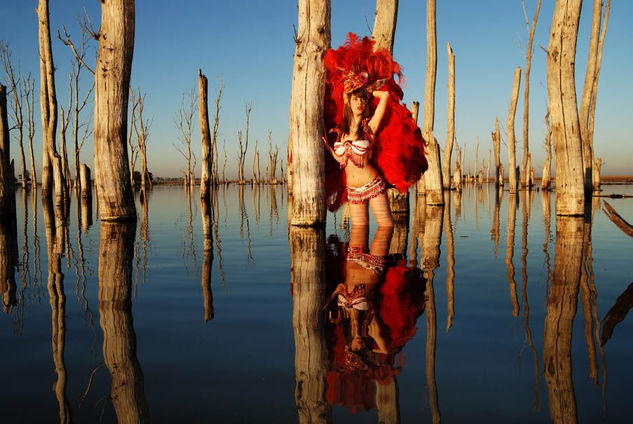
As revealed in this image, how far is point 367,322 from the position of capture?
75.5 inches

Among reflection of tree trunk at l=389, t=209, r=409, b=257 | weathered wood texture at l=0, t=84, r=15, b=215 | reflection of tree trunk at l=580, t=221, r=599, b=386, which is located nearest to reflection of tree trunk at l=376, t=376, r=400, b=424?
reflection of tree trunk at l=580, t=221, r=599, b=386

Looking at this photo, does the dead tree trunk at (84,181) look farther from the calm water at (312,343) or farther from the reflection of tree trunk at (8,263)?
the calm water at (312,343)

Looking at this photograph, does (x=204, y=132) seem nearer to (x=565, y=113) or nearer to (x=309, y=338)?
(x=565, y=113)

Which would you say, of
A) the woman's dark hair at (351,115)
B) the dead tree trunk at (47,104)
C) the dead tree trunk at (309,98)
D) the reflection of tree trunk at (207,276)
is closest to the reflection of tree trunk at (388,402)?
the reflection of tree trunk at (207,276)

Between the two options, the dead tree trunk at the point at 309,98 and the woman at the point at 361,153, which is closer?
the woman at the point at 361,153

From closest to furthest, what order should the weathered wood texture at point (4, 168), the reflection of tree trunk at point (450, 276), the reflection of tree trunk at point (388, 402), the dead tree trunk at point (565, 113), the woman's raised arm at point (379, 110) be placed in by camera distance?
the reflection of tree trunk at point (388, 402), the reflection of tree trunk at point (450, 276), the woman's raised arm at point (379, 110), the dead tree trunk at point (565, 113), the weathered wood texture at point (4, 168)

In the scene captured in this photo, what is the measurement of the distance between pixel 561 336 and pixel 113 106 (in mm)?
7202

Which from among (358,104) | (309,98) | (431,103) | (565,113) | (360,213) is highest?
(431,103)

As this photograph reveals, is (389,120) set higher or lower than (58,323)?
higher

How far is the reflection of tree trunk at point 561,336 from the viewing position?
49.2 inches

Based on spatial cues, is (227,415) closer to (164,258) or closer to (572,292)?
(572,292)

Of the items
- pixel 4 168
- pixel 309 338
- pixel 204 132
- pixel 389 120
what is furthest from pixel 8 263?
pixel 204 132

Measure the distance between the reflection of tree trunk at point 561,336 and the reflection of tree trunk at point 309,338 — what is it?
1.97ft

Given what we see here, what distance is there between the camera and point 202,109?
16.8 meters
